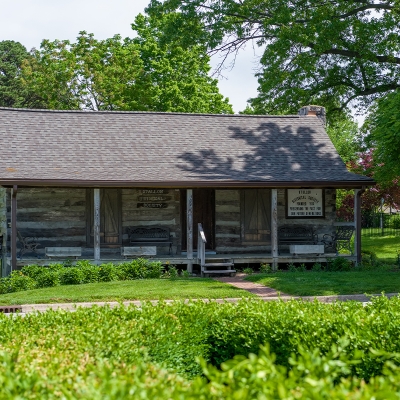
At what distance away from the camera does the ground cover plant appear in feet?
16.0

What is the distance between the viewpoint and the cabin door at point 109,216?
2348cm

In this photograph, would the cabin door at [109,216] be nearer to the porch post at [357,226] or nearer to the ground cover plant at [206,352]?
the porch post at [357,226]

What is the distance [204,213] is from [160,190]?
1897 mm

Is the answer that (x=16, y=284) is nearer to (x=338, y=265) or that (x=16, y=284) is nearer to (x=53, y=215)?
(x=53, y=215)

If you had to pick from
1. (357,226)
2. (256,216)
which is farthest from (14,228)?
(357,226)

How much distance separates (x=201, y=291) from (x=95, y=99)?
30078 millimetres

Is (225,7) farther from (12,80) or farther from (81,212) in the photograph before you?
(12,80)

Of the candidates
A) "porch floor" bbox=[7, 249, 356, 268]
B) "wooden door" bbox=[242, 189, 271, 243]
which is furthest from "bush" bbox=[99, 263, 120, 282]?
"wooden door" bbox=[242, 189, 271, 243]

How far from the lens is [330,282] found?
18.0 meters

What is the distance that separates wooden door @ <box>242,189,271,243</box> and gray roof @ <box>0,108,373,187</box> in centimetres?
102

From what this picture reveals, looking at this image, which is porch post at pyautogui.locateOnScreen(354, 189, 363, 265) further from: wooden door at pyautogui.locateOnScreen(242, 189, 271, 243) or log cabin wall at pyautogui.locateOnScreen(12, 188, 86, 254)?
log cabin wall at pyautogui.locateOnScreen(12, 188, 86, 254)

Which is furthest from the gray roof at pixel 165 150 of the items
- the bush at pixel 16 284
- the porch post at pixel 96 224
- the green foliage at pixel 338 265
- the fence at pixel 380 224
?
the fence at pixel 380 224

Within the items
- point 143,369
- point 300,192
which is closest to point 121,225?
point 300,192

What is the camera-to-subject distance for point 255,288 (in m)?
18.1
